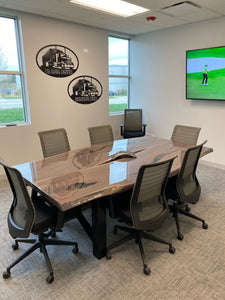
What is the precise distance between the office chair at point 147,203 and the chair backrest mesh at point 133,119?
3.58 metres

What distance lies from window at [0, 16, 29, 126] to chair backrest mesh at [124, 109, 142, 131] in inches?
91.3

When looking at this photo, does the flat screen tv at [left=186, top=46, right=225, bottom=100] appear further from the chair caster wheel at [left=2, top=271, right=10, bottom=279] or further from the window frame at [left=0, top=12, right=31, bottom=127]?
the chair caster wheel at [left=2, top=271, right=10, bottom=279]

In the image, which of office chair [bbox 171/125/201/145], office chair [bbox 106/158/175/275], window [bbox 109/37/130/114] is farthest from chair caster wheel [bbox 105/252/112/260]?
window [bbox 109/37/130/114]

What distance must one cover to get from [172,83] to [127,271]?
4272 millimetres

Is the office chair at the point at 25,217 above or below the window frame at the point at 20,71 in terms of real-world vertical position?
below

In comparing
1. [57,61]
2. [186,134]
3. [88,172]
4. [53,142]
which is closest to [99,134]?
[53,142]

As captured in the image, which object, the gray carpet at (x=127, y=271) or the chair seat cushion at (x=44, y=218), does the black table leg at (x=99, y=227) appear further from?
the chair seat cushion at (x=44, y=218)

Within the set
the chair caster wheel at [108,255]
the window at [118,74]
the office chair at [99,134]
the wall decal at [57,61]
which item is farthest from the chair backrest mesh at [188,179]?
the window at [118,74]

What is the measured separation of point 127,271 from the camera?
2104mm

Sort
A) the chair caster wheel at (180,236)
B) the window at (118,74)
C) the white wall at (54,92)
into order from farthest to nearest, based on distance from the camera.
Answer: the window at (118,74) < the white wall at (54,92) < the chair caster wheel at (180,236)

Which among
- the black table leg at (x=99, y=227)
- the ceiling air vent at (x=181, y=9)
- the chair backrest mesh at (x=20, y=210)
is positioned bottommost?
the black table leg at (x=99, y=227)

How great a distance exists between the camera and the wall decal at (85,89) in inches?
194

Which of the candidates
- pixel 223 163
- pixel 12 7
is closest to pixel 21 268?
pixel 12 7

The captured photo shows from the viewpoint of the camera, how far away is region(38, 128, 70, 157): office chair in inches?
125
